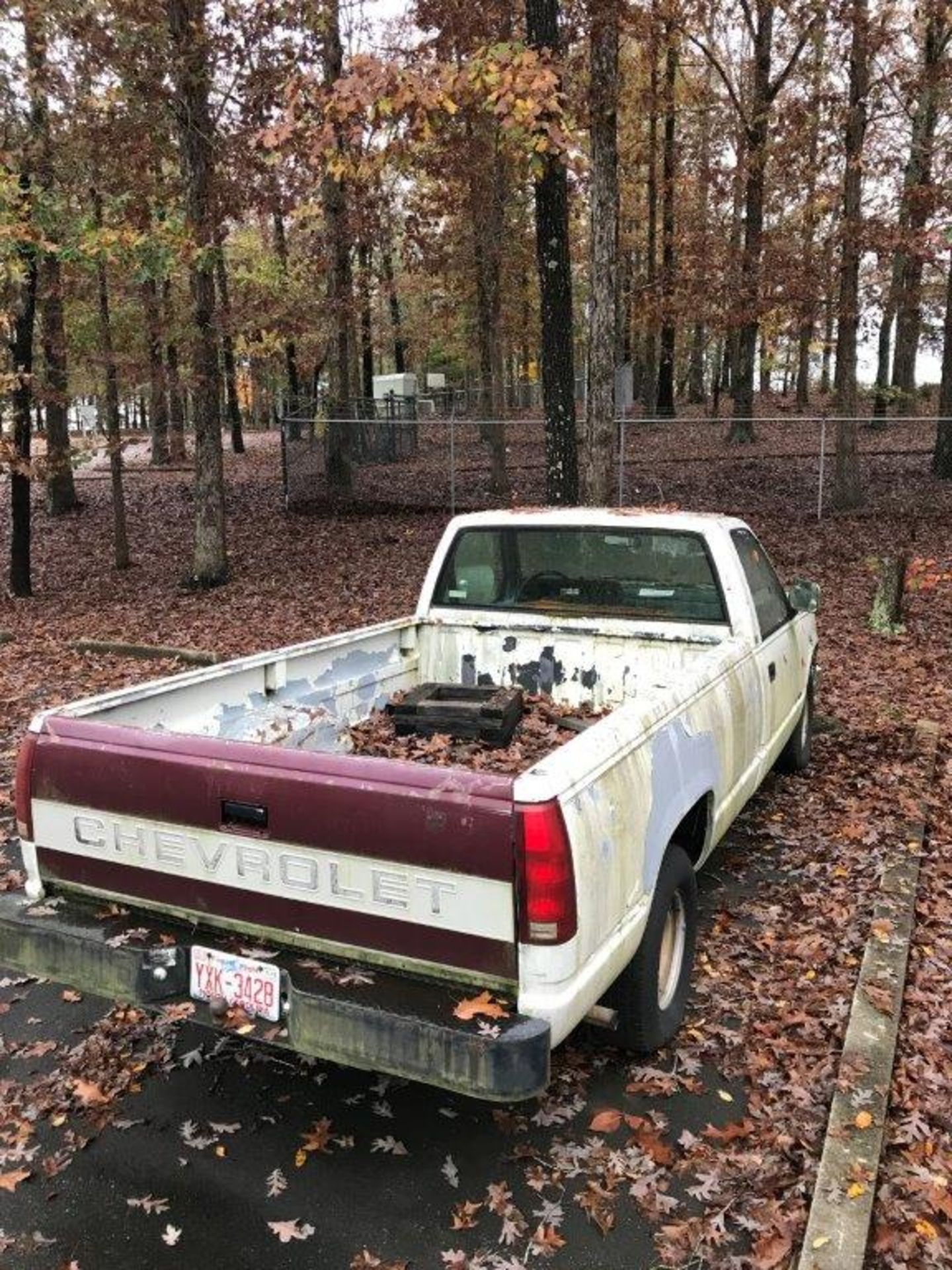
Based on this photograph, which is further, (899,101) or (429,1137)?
(899,101)

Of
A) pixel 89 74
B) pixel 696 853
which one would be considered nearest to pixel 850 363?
pixel 89 74

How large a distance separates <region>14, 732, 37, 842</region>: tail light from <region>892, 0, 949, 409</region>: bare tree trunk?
13.4 metres

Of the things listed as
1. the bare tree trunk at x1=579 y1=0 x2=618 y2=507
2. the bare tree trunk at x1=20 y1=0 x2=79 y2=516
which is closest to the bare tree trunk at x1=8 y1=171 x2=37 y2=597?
the bare tree trunk at x1=20 y1=0 x2=79 y2=516

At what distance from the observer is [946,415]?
1741 cm

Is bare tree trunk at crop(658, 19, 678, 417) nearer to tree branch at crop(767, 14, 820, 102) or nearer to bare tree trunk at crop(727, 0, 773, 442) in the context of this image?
bare tree trunk at crop(727, 0, 773, 442)

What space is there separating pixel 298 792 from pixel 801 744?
4.37 meters

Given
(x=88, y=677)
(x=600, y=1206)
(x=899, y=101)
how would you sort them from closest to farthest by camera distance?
1. (x=600, y=1206)
2. (x=88, y=677)
3. (x=899, y=101)

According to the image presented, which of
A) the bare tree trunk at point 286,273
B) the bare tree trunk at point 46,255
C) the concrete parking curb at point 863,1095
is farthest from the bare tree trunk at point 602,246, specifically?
the concrete parking curb at point 863,1095

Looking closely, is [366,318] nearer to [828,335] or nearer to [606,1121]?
[828,335]

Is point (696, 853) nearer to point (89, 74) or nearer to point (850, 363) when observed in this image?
point (89, 74)

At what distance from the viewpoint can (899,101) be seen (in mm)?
15461

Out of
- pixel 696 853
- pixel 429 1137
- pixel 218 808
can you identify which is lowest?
pixel 429 1137

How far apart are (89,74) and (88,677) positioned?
7.83 m

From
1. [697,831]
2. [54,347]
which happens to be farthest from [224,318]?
[697,831]
